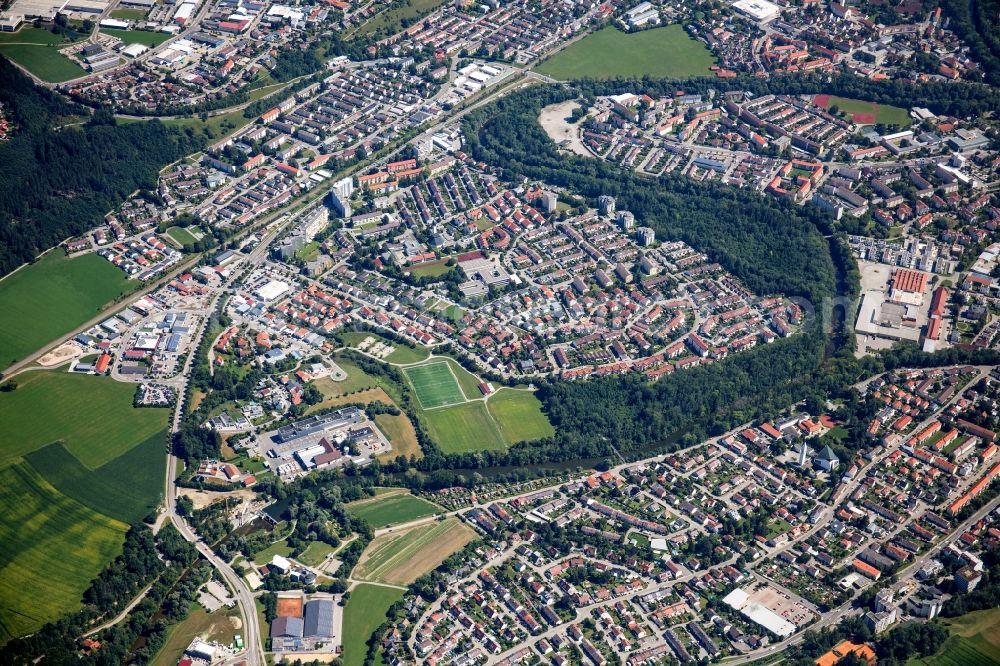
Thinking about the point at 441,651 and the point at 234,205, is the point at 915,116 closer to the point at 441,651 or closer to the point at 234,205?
the point at 234,205

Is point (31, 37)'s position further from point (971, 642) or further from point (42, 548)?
point (971, 642)

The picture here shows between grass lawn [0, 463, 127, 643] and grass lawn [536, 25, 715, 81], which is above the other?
grass lawn [536, 25, 715, 81]

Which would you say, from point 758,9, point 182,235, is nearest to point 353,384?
point 182,235

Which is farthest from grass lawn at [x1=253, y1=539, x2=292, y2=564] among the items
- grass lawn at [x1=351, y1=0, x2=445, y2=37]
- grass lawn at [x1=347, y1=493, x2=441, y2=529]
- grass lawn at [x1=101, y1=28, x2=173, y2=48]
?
grass lawn at [x1=351, y1=0, x2=445, y2=37]

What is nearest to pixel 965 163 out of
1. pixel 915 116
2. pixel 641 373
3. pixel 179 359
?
pixel 915 116

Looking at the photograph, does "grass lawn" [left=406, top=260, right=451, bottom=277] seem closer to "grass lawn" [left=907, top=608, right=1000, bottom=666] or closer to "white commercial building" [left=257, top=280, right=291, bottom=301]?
"white commercial building" [left=257, top=280, right=291, bottom=301]
